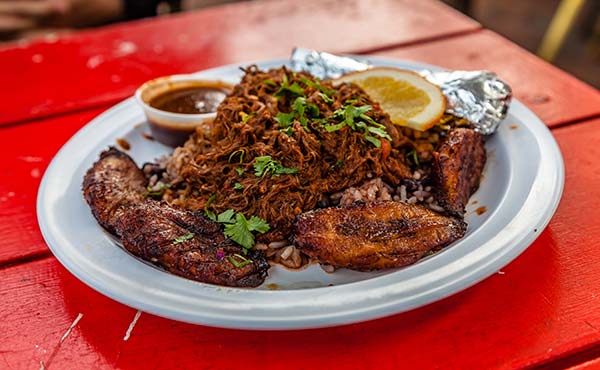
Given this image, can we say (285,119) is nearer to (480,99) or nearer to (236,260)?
(236,260)

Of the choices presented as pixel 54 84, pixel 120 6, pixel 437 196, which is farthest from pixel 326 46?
pixel 120 6

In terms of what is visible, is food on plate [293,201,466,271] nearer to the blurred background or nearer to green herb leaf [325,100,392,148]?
Answer: green herb leaf [325,100,392,148]

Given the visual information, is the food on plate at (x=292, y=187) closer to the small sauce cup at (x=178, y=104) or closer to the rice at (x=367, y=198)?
the rice at (x=367, y=198)

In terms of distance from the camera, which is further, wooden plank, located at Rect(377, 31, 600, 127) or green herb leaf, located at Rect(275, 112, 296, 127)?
wooden plank, located at Rect(377, 31, 600, 127)

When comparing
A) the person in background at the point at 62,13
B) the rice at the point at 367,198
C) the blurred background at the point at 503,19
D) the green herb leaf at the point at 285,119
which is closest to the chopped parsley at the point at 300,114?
the green herb leaf at the point at 285,119

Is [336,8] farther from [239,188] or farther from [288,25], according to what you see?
[239,188]

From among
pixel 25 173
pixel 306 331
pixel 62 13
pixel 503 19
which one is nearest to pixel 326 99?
pixel 306 331

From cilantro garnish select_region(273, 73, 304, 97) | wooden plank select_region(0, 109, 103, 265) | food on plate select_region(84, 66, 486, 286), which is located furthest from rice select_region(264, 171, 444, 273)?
wooden plank select_region(0, 109, 103, 265)
